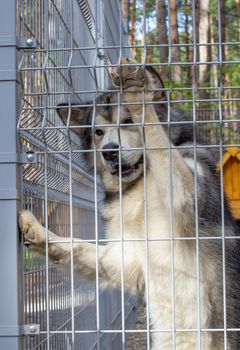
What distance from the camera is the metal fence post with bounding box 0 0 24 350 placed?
10.0 feet

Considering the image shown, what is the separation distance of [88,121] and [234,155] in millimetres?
5982

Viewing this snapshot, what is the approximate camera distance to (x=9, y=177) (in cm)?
308

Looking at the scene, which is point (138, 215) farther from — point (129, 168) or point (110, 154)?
point (110, 154)

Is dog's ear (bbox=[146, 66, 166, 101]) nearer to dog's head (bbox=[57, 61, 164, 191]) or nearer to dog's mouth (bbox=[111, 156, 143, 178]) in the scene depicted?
dog's head (bbox=[57, 61, 164, 191])

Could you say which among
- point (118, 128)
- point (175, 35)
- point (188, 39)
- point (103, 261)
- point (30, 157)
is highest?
point (188, 39)

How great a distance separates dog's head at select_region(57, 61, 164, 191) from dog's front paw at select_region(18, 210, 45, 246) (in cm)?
43

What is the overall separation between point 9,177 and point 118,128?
49 cm

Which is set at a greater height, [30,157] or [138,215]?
[30,157]

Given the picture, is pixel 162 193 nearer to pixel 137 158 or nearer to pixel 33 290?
pixel 137 158

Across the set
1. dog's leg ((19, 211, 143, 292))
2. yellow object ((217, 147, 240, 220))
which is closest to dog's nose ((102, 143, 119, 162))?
dog's leg ((19, 211, 143, 292))

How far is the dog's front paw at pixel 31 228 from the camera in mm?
3188

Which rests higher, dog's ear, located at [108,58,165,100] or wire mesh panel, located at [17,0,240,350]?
dog's ear, located at [108,58,165,100]

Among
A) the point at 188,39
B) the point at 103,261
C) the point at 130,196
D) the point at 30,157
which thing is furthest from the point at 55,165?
the point at 188,39

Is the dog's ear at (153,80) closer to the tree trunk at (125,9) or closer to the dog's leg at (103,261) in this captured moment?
the dog's leg at (103,261)
